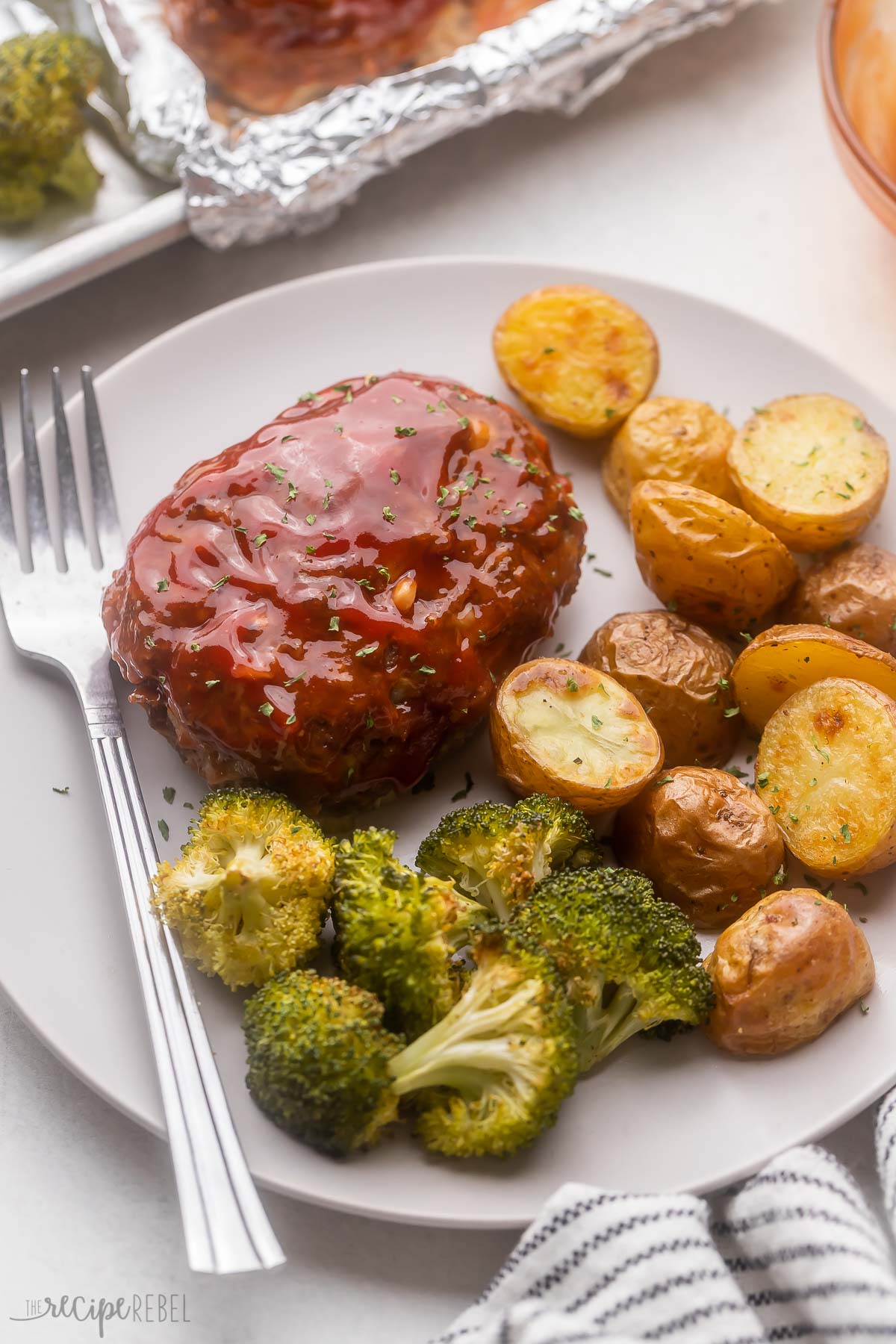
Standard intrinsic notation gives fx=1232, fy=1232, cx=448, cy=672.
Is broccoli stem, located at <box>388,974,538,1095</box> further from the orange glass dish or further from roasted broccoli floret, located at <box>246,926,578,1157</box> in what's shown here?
the orange glass dish

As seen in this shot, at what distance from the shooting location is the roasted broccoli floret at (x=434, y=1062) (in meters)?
2.37

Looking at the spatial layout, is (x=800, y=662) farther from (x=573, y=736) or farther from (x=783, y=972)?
(x=783, y=972)

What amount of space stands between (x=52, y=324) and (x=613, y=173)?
6.79 feet

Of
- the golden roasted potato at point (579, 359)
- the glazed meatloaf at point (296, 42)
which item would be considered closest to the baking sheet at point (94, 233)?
the glazed meatloaf at point (296, 42)

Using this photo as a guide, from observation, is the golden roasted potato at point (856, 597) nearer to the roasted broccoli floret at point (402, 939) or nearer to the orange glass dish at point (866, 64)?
the roasted broccoli floret at point (402, 939)

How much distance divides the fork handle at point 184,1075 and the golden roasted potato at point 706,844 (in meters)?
1.06

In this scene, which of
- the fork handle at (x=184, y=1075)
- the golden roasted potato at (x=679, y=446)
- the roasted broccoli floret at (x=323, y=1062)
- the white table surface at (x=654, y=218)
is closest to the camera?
the fork handle at (x=184, y=1075)

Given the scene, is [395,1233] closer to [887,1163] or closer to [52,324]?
[887,1163]

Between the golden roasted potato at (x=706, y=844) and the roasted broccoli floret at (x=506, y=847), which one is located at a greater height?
the roasted broccoli floret at (x=506, y=847)

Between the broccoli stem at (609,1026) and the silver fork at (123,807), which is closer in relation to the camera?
the silver fork at (123,807)

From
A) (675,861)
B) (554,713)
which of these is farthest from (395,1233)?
(554,713)

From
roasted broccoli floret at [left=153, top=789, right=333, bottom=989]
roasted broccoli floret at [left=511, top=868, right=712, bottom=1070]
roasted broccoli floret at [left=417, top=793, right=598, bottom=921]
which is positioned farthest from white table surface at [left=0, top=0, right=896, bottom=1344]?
roasted broccoli floret at [left=511, top=868, right=712, bottom=1070]

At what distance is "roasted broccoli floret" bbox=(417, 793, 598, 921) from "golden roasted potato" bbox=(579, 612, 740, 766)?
374 millimetres

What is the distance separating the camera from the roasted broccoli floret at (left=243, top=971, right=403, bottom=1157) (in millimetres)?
2354
